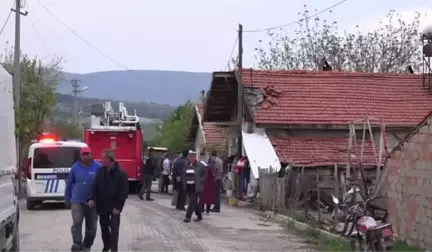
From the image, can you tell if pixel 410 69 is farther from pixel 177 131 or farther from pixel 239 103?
pixel 177 131

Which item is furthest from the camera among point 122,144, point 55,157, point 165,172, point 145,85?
point 145,85

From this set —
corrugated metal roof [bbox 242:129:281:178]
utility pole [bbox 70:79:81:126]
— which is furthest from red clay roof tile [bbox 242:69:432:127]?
utility pole [bbox 70:79:81:126]

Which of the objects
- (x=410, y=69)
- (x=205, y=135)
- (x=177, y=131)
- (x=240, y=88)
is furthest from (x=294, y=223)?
(x=177, y=131)

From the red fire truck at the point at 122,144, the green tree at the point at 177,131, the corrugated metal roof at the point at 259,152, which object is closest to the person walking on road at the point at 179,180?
the corrugated metal roof at the point at 259,152

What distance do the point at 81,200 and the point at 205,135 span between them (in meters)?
34.3

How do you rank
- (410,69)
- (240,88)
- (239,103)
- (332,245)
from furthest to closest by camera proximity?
(410,69)
(239,103)
(240,88)
(332,245)

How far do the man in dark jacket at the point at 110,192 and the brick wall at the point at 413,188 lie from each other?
4.73 m

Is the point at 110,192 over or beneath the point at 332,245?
over

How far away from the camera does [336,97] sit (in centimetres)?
3183

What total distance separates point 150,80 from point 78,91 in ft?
192

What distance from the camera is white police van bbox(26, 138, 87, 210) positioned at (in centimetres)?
2392

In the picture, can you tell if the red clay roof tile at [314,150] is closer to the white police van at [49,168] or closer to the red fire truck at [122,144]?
the red fire truck at [122,144]

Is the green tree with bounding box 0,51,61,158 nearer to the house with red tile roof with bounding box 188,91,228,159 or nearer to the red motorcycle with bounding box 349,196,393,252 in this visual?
the house with red tile roof with bounding box 188,91,228,159

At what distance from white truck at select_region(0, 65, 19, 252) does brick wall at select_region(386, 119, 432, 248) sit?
20.8ft
